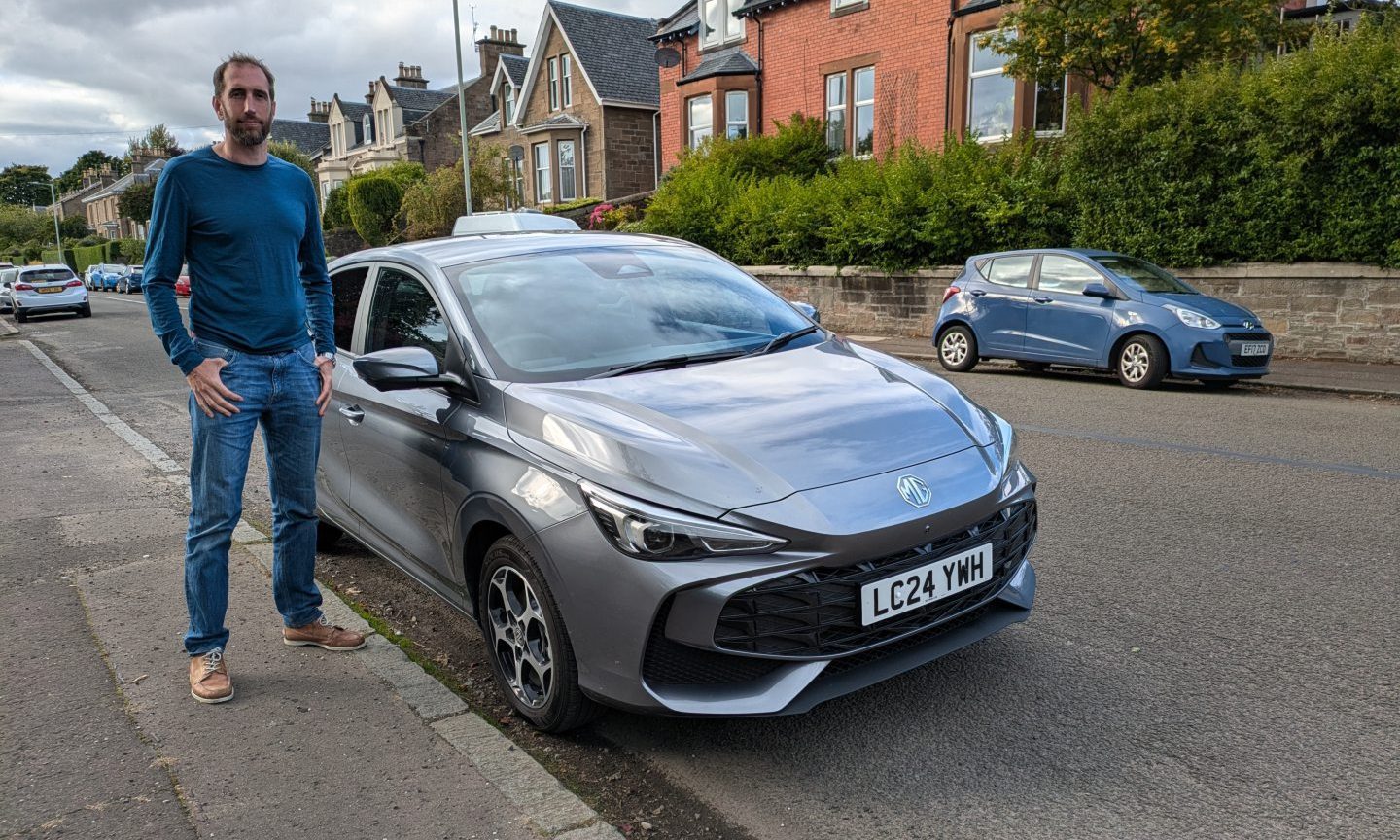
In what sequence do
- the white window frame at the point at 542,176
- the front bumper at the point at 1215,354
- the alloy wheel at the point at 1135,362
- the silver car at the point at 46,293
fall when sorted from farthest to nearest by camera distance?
1. the white window frame at the point at 542,176
2. the silver car at the point at 46,293
3. the alloy wheel at the point at 1135,362
4. the front bumper at the point at 1215,354

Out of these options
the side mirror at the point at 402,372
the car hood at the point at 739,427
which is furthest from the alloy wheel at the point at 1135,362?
the side mirror at the point at 402,372

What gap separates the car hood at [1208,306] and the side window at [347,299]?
9135 millimetres

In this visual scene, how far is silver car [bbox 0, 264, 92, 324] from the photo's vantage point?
90.9 ft

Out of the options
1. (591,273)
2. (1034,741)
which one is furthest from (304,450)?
(1034,741)

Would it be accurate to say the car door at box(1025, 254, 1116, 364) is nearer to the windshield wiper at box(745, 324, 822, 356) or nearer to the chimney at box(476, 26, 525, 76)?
the windshield wiper at box(745, 324, 822, 356)

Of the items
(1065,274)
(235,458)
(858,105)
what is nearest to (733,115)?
(858,105)

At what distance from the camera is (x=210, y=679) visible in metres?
3.62

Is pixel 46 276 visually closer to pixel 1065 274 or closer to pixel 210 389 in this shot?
pixel 1065 274

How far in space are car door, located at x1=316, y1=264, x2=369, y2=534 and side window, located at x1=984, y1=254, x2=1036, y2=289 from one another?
9.42 metres

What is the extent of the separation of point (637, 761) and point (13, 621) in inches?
121

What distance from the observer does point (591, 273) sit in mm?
4164

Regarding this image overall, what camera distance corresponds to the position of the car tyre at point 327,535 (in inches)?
215

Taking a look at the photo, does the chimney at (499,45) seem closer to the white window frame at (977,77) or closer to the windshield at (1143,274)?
the white window frame at (977,77)

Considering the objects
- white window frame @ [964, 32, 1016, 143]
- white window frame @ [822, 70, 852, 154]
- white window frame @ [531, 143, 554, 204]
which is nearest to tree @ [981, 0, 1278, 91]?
white window frame @ [964, 32, 1016, 143]
